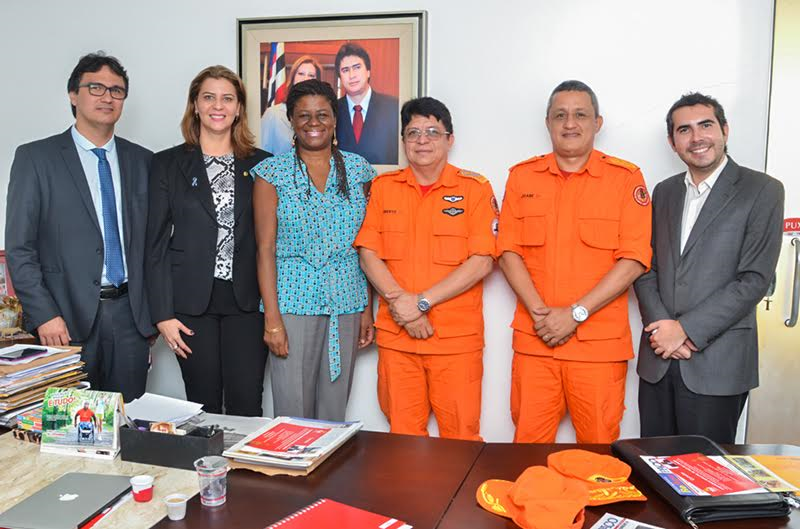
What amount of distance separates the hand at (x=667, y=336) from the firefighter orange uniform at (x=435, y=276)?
2.41 ft

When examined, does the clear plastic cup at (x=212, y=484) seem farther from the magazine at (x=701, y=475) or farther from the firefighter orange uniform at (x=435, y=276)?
the firefighter orange uniform at (x=435, y=276)

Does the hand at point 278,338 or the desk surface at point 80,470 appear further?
the hand at point 278,338

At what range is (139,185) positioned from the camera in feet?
9.57

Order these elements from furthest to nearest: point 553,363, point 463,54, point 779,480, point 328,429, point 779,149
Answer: point 463,54 → point 779,149 → point 553,363 → point 328,429 → point 779,480

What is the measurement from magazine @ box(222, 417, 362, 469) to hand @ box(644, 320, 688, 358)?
1320 millimetres

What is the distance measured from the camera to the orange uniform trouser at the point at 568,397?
8.72ft

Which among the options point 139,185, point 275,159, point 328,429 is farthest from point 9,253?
point 328,429

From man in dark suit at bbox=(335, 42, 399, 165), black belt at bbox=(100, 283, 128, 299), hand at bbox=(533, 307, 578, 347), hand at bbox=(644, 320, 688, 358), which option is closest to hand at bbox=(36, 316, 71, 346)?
black belt at bbox=(100, 283, 128, 299)

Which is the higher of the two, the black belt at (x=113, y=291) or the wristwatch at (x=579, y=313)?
the black belt at (x=113, y=291)

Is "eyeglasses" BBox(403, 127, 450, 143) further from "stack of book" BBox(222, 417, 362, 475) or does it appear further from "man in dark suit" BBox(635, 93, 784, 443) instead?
"stack of book" BBox(222, 417, 362, 475)

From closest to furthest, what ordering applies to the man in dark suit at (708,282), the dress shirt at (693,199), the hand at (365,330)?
the man in dark suit at (708,282)
the dress shirt at (693,199)
the hand at (365,330)

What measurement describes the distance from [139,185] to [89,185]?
207 millimetres

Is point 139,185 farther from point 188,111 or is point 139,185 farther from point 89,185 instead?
point 188,111

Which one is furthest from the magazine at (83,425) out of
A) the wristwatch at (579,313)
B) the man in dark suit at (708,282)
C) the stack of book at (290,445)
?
the man in dark suit at (708,282)
